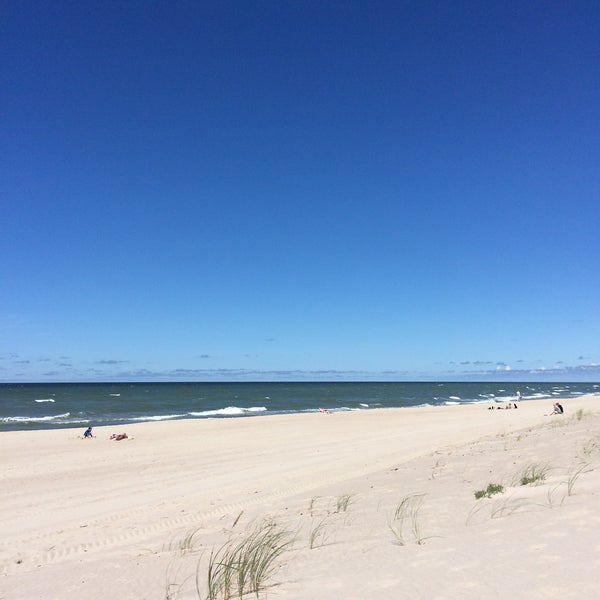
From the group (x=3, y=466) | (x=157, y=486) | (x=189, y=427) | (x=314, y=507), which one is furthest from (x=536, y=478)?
(x=189, y=427)

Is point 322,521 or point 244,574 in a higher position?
point 244,574

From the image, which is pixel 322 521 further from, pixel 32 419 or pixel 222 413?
pixel 222 413

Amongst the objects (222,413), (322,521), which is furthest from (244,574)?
(222,413)

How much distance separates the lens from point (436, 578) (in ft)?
14.3

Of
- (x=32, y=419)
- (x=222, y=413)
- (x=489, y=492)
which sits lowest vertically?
(x=222, y=413)

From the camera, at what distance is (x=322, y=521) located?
7.70 meters

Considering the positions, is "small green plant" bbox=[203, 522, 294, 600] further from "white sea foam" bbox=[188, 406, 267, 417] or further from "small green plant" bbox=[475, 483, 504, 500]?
"white sea foam" bbox=[188, 406, 267, 417]

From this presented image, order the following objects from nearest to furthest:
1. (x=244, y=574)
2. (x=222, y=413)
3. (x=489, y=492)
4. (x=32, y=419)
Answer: (x=244, y=574)
(x=489, y=492)
(x=32, y=419)
(x=222, y=413)

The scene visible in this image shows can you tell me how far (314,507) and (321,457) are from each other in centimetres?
878

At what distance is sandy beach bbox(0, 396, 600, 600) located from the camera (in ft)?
14.9

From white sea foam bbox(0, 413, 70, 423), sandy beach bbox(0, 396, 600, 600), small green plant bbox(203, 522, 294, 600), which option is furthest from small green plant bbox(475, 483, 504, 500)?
white sea foam bbox(0, 413, 70, 423)

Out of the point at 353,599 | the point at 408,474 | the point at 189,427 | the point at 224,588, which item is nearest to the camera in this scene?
the point at 353,599

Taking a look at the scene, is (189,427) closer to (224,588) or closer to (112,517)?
(112,517)

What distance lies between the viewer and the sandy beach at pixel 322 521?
4535 millimetres
